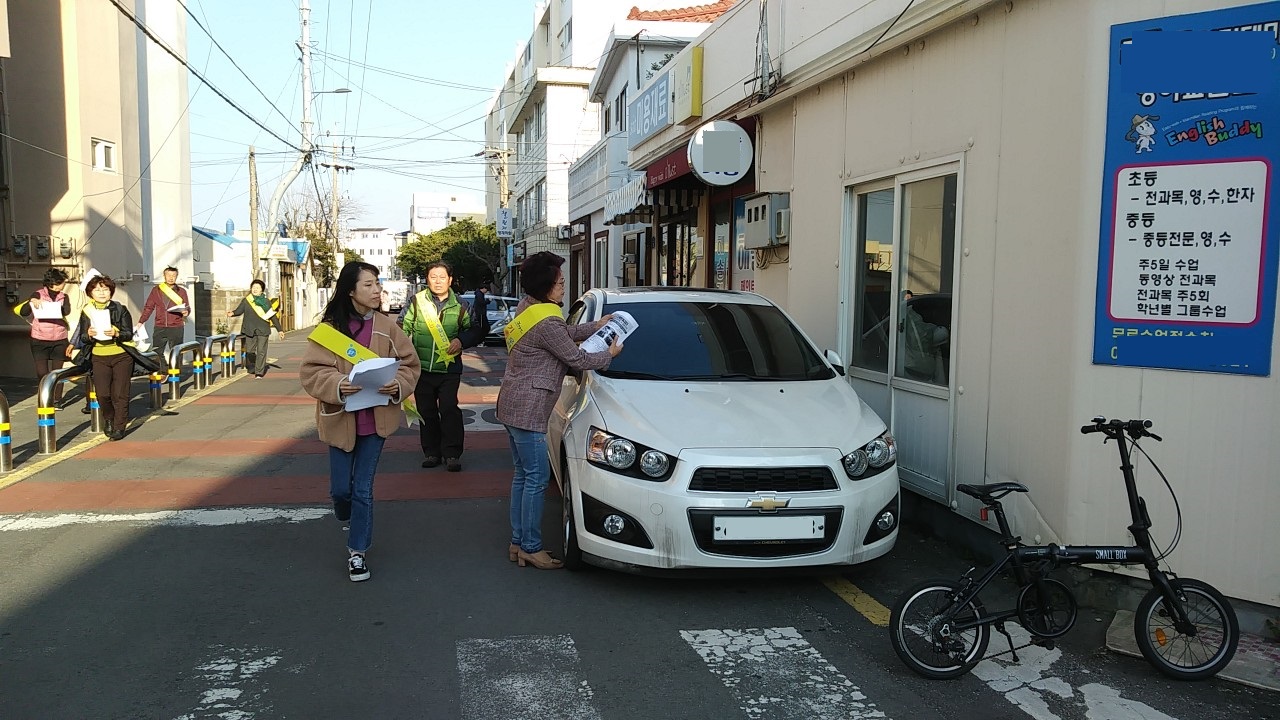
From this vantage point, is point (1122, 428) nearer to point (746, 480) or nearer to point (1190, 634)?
point (1190, 634)

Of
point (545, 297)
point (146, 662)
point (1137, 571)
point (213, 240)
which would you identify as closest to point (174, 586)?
point (146, 662)

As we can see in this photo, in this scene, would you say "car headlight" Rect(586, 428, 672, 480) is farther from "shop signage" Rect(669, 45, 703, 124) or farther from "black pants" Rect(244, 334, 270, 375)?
"black pants" Rect(244, 334, 270, 375)

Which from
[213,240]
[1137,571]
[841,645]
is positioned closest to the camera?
[841,645]

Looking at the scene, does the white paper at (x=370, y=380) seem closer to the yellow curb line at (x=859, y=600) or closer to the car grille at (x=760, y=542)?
the car grille at (x=760, y=542)

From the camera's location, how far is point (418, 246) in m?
68.0

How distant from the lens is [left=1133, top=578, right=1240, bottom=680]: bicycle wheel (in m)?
4.18

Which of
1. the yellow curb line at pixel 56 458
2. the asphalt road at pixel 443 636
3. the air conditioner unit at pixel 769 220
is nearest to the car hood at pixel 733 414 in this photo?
the asphalt road at pixel 443 636

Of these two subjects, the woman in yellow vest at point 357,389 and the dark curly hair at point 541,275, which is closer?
the woman in yellow vest at point 357,389

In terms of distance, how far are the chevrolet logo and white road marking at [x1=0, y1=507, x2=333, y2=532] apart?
3603mm

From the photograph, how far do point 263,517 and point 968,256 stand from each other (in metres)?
5.26

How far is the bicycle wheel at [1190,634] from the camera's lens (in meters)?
4.18

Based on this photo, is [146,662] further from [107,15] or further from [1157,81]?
[107,15]

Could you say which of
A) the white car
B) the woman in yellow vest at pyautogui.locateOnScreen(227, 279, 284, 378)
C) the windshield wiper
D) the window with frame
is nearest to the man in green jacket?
the windshield wiper

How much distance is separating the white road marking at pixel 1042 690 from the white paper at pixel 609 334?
8.40 feet
